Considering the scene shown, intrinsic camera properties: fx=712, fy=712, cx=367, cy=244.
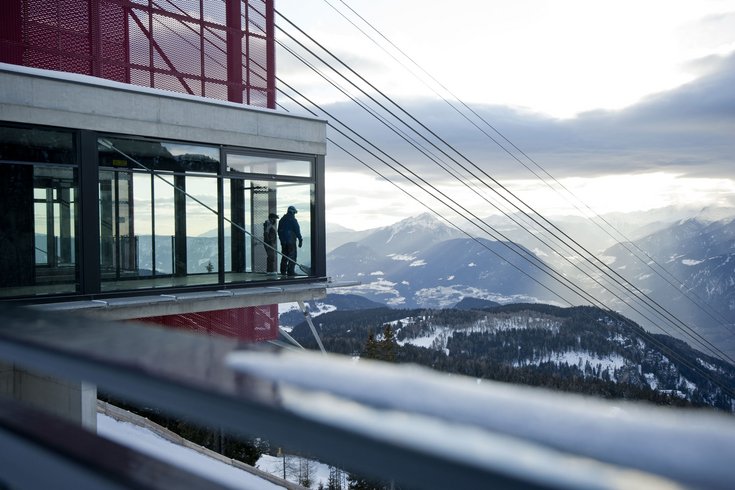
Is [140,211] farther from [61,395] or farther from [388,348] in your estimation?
[388,348]

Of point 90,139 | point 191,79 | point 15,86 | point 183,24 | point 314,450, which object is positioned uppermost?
point 183,24

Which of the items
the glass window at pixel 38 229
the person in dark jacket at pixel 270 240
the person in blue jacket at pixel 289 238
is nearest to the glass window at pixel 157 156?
the glass window at pixel 38 229

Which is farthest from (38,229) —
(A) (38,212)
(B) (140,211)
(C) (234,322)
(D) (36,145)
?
(C) (234,322)

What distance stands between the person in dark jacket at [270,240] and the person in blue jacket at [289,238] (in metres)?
0.16

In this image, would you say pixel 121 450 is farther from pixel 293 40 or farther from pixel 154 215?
pixel 293 40

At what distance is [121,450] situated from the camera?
1.46 m

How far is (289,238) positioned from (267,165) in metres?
1.84

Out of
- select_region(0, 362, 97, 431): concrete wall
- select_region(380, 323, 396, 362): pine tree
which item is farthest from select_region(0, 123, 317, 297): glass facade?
select_region(380, 323, 396, 362): pine tree

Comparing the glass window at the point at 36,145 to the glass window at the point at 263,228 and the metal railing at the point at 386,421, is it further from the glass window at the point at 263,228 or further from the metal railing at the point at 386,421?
the metal railing at the point at 386,421

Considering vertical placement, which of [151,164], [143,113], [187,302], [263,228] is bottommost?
[187,302]

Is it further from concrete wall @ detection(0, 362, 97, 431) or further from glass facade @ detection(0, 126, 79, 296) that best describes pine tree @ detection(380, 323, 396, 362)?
glass facade @ detection(0, 126, 79, 296)

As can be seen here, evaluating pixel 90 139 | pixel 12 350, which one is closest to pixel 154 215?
pixel 90 139

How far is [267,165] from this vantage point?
56.0 feet

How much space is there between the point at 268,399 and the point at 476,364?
17177 cm
